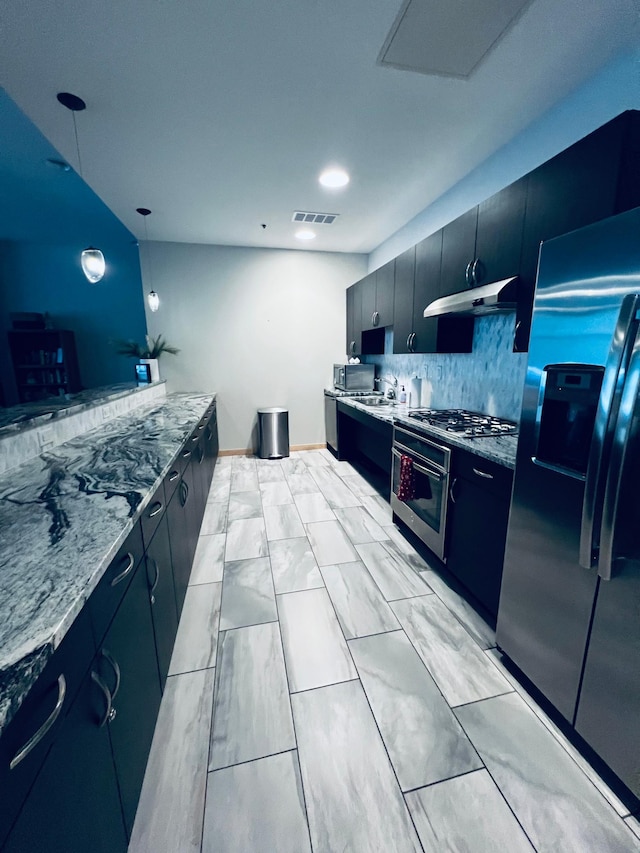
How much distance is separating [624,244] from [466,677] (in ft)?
5.70

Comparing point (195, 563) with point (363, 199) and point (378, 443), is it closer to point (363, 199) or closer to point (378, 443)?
point (378, 443)

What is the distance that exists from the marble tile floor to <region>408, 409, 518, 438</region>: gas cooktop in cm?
96

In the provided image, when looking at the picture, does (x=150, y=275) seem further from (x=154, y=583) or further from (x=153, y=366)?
(x=154, y=583)

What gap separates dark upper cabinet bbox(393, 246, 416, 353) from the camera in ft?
9.87

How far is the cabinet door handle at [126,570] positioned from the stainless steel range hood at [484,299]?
2073mm

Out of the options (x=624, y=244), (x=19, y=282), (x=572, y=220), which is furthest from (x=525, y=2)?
(x=19, y=282)

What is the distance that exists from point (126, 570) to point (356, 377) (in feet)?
12.4

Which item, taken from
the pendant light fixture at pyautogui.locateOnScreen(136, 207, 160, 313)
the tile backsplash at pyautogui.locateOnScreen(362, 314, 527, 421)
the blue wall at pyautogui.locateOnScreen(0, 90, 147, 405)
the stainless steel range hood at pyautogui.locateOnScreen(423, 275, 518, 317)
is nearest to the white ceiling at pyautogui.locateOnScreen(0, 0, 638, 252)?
the pendant light fixture at pyautogui.locateOnScreen(136, 207, 160, 313)

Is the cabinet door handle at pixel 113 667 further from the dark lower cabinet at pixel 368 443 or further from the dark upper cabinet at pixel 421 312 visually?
the dark upper cabinet at pixel 421 312

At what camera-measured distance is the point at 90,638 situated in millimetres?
760

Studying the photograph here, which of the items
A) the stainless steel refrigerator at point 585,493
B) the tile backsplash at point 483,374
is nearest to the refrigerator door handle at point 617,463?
the stainless steel refrigerator at point 585,493

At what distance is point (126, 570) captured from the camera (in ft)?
3.23

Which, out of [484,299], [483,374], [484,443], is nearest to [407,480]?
[484,443]

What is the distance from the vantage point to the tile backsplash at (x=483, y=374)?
237 cm
